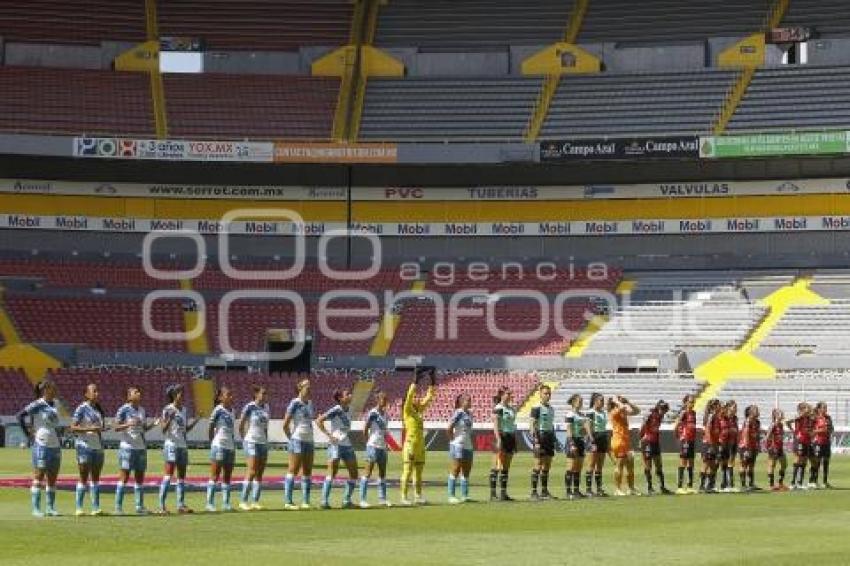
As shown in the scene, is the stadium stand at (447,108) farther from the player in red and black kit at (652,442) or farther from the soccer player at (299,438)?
the soccer player at (299,438)

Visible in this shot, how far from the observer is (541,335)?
6831 centimetres

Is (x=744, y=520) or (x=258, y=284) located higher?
(x=258, y=284)

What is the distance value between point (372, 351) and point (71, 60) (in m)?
20.0

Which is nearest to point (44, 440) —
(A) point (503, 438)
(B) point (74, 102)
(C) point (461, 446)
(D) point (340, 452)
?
(D) point (340, 452)

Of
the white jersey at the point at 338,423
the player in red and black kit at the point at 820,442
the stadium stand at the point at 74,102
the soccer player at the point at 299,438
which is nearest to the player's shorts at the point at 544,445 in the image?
the white jersey at the point at 338,423

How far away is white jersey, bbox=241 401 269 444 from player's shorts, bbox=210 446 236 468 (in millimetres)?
450

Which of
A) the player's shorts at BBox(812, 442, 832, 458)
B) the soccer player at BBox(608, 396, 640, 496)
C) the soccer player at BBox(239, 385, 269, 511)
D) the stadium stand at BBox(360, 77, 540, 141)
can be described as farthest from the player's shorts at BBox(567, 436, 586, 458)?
the stadium stand at BBox(360, 77, 540, 141)

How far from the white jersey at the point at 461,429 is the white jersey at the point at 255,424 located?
3.91m

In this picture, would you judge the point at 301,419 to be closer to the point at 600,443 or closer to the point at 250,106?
the point at 600,443

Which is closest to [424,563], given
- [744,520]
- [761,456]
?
[744,520]

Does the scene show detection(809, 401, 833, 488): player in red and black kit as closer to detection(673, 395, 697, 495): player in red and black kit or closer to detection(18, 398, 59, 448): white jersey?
detection(673, 395, 697, 495): player in red and black kit

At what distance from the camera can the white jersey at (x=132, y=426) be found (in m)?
25.9

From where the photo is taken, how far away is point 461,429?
98.2 feet

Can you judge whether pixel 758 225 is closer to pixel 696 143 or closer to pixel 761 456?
pixel 696 143
